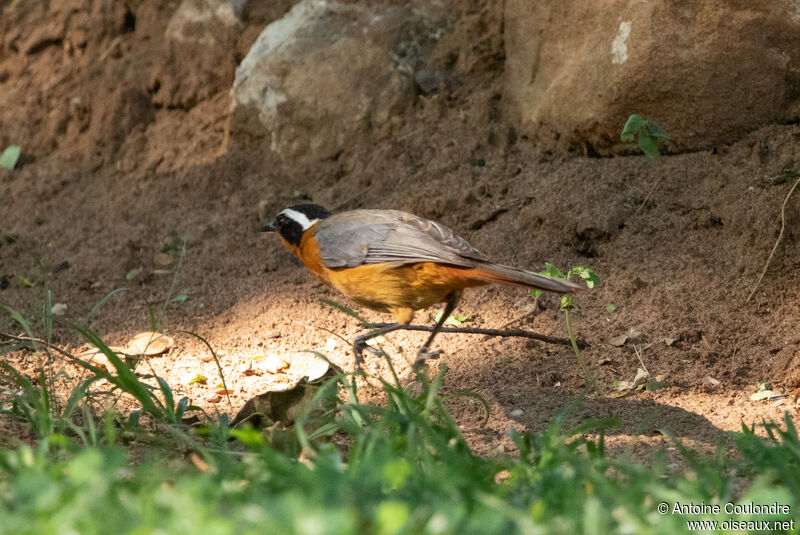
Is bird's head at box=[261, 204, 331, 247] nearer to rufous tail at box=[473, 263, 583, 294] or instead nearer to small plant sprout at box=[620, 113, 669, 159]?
rufous tail at box=[473, 263, 583, 294]

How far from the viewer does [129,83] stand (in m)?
7.69

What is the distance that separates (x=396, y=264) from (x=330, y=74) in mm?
2845

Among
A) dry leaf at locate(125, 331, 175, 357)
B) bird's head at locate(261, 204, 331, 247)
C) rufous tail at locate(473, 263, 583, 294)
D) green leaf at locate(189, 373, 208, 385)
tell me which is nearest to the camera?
rufous tail at locate(473, 263, 583, 294)

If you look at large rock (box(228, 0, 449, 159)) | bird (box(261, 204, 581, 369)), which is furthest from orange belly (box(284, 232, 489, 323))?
large rock (box(228, 0, 449, 159))

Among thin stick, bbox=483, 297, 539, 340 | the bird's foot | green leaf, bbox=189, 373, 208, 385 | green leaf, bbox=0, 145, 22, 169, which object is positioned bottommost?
thin stick, bbox=483, 297, 539, 340

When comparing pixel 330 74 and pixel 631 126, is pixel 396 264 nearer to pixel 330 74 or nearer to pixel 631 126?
pixel 631 126

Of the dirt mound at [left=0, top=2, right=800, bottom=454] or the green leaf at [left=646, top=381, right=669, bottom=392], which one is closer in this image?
the green leaf at [left=646, top=381, right=669, bottom=392]

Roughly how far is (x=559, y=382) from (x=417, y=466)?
203 cm

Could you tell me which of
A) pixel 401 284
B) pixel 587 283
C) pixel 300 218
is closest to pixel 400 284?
pixel 401 284

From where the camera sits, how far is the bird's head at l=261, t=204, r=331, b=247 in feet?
18.0

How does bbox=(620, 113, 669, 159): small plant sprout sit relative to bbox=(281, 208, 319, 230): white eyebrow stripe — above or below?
above

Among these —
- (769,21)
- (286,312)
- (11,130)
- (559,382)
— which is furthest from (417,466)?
(11,130)

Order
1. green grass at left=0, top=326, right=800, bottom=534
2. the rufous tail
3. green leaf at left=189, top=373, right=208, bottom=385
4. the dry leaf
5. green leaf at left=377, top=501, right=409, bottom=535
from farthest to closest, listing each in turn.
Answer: the dry leaf
green leaf at left=189, top=373, right=208, bottom=385
the rufous tail
green grass at left=0, top=326, right=800, bottom=534
green leaf at left=377, top=501, right=409, bottom=535

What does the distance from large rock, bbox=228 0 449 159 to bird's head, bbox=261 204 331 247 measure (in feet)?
4.77
